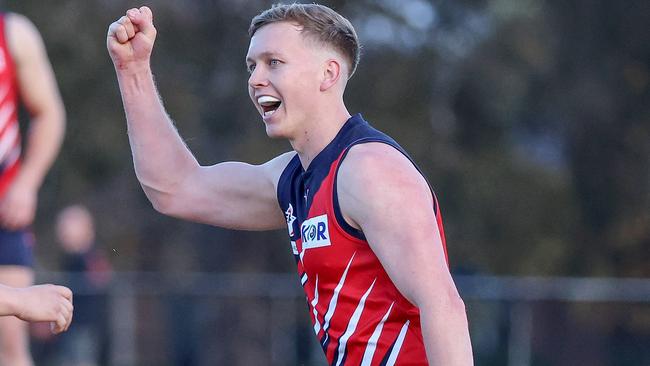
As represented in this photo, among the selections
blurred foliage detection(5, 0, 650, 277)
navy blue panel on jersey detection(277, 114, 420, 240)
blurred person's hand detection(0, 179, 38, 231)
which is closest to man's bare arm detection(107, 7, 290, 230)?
navy blue panel on jersey detection(277, 114, 420, 240)

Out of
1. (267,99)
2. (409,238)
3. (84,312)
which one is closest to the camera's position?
(409,238)

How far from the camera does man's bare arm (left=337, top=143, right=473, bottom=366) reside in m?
3.62

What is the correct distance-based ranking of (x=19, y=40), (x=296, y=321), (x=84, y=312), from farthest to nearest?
1. (x=84, y=312)
2. (x=296, y=321)
3. (x=19, y=40)

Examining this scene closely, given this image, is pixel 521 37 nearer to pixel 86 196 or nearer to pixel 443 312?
pixel 86 196

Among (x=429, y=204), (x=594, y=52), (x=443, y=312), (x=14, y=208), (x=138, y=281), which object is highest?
(x=429, y=204)

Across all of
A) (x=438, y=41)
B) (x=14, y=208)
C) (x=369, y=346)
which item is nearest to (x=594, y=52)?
(x=438, y=41)

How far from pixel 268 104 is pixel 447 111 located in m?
17.4

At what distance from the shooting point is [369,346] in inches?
157

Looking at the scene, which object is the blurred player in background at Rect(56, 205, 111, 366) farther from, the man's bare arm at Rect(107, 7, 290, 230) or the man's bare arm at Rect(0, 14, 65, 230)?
the man's bare arm at Rect(107, 7, 290, 230)

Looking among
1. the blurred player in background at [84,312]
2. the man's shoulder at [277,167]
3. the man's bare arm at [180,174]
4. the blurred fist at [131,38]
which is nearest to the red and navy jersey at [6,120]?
the man's bare arm at [180,174]

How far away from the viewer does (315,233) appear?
4000mm

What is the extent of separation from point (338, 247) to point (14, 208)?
7.78ft

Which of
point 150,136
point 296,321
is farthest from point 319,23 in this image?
point 296,321

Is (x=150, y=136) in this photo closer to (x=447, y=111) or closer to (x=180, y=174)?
(x=180, y=174)
